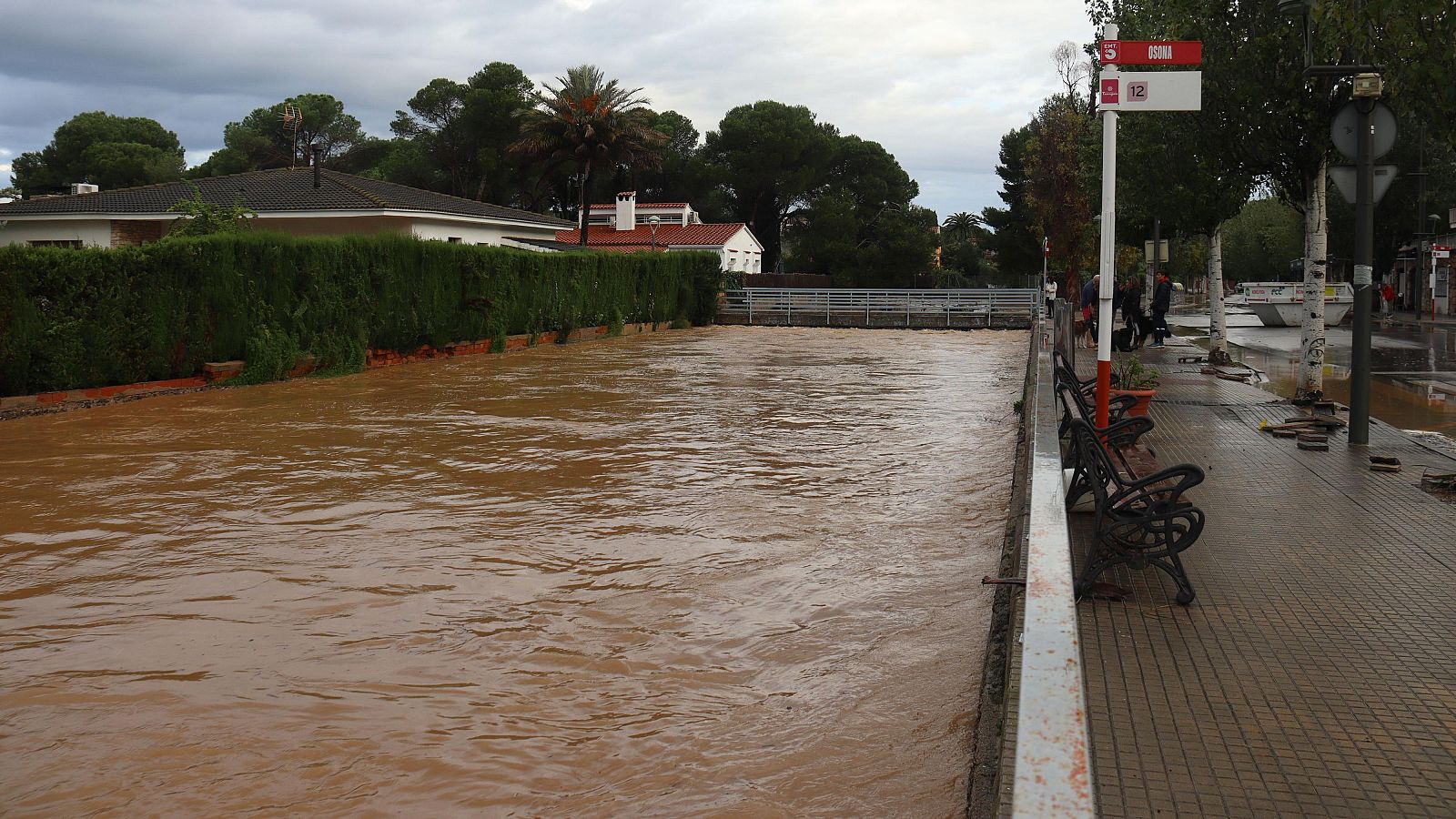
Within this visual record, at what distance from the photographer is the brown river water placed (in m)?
4.45

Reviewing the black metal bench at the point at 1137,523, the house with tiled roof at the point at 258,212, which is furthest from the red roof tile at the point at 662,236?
the black metal bench at the point at 1137,523

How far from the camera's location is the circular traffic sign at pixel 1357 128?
10.7 m

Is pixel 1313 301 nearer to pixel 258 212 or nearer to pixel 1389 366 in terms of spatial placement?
pixel 1389 366

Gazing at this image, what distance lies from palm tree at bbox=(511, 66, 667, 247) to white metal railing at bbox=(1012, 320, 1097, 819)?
2005 inches

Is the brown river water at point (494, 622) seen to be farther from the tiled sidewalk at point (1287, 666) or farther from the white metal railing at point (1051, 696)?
the white metal railing at point (1051, 696)

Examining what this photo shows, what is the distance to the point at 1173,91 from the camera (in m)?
8.85

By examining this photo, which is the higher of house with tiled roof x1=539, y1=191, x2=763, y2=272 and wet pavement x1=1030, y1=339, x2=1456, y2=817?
house with tiled roof x1=539, y1=191, x2=763, y2=272

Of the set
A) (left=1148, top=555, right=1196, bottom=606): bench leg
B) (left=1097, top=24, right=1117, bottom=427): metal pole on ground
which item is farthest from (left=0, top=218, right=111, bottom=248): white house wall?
(left=1148, top=555, right=1196, bottom=606): bench leg

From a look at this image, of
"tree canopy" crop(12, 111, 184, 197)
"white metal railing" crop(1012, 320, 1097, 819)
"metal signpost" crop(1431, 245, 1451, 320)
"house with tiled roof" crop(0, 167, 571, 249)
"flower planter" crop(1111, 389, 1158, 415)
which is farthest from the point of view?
"tree canopy" crop(12, 111, 184, 197)

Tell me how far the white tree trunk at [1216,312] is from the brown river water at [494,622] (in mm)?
10358

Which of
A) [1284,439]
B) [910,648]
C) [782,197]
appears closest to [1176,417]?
[1284,439]

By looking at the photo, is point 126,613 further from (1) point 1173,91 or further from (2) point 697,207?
A: (2) point 697,207

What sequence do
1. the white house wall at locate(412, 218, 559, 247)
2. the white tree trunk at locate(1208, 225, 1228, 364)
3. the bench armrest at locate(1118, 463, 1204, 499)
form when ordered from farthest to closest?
the white house wall at locate(412, 218, 559, 247) < the white tree trunk at locate(1208, 225, 1228, 364) < the bench armrest at locate(1118, 463, 1204, 499)

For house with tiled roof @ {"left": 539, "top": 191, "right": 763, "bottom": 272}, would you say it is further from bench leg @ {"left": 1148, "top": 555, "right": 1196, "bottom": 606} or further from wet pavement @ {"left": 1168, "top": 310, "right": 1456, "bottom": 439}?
bench leg @ {"left": 1148, "top": 555, "right": 1196, "bottom": 606}
